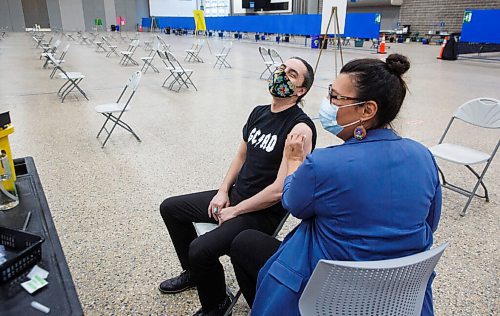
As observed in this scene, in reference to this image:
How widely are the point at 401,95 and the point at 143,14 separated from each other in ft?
111

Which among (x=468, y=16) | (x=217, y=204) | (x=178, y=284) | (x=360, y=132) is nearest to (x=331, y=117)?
(x=360, y=132)

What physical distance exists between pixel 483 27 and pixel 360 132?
13.4 metres

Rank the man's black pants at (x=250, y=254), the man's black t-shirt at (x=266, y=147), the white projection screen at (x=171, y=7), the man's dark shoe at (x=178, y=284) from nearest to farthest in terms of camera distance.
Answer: the man's black pants at (x=250, y=254) → the man's black t-shirt at (x=266, y=147) → the man's dark shoe at (x=178, y=284) → the white projection screen at (x=171, y=7)

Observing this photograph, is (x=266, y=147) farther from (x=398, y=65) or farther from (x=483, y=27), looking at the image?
(x=483, y=27)

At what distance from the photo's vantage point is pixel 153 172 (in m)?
3.60

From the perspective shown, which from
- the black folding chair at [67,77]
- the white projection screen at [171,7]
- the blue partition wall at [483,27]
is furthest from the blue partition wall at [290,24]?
the black folding chair at [67,77]

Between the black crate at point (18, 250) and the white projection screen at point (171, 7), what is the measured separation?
3326cm

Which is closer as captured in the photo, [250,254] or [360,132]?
[360,132]

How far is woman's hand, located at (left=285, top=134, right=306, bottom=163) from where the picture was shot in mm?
1571

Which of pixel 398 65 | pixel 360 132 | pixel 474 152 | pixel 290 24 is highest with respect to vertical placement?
pixel 290 24

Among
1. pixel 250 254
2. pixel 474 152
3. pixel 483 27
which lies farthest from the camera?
pixel 483 27

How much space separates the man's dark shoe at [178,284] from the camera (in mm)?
2014

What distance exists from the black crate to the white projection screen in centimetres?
3326

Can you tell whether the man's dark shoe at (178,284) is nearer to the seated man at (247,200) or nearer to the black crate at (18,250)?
the seated man at (247,200)
